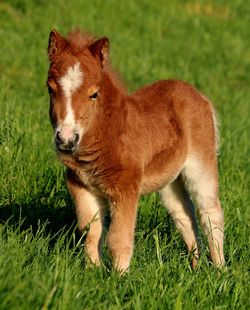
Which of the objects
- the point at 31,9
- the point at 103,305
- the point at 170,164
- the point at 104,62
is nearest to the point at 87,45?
the point at 104,62

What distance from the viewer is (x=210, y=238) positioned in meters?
6.97

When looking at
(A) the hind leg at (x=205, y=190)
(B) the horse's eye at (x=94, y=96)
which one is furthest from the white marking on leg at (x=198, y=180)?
(B) the horse's eye at (x=94, y=96)

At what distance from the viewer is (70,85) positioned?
5.37m

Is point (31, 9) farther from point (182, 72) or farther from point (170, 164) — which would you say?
point (170, 164)

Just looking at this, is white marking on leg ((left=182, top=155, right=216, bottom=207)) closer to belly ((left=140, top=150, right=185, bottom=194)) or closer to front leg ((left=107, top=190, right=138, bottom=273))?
belly ((left=140, top=150, right=185, bottom=194))

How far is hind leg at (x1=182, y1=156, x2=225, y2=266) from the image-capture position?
280 inches

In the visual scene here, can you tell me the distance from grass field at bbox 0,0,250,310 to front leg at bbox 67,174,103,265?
147 millimetres

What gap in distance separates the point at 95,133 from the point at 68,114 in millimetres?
682

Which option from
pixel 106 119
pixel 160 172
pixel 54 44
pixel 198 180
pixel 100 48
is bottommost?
pixel 198 180

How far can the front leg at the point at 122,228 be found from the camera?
590 centimetres

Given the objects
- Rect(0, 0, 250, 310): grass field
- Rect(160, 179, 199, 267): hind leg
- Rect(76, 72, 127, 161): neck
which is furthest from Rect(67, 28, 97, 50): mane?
Rect(160, 179, 199, 267): hind leg

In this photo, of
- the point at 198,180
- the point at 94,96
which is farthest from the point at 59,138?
the point at 198,180

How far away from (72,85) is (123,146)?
2.97 ft

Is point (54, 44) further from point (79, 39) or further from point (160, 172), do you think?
point (160, 172)
